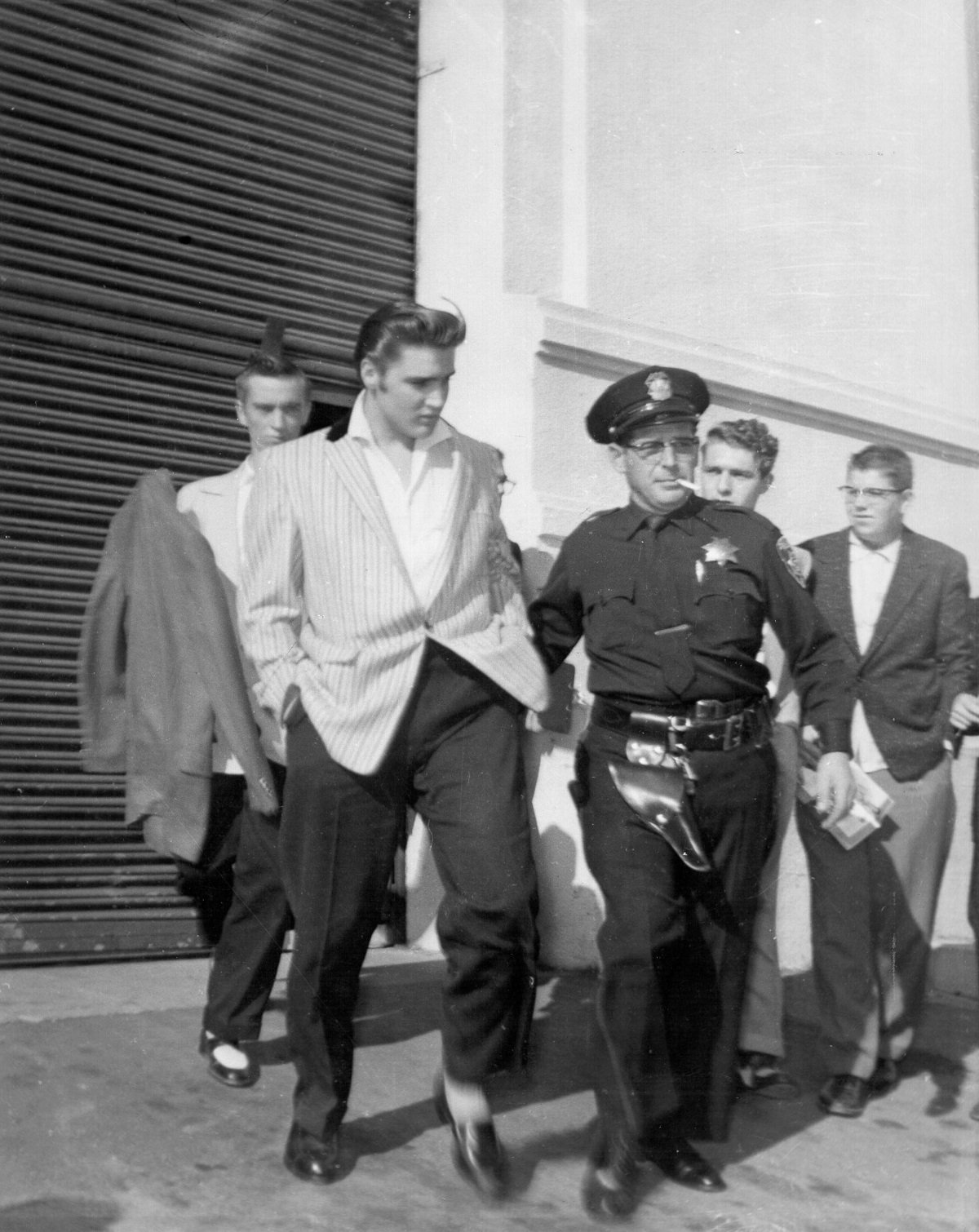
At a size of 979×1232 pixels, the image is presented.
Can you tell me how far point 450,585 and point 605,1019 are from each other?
1083mm

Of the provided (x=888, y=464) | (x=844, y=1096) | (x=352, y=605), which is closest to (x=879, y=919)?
(x=844, y=1096)

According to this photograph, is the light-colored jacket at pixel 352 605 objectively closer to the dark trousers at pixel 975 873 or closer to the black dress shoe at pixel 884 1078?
the dark trousers at pixel 975 873

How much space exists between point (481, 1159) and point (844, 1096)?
1421 millimetres

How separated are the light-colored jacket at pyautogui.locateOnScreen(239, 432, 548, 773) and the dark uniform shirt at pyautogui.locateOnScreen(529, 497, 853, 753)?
24 centimetres

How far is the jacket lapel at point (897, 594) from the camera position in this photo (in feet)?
14.9

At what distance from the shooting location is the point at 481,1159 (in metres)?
3.25

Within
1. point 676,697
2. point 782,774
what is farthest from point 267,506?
point 782,774

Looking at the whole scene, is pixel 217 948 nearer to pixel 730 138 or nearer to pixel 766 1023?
pixel 766 1023

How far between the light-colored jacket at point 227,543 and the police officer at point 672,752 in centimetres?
89

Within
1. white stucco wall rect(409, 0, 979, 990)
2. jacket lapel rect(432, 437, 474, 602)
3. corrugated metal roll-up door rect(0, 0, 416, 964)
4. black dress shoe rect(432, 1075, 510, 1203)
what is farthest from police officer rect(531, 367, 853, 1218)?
corrugated metal roll-up door rect(0, 0, 416, 964)

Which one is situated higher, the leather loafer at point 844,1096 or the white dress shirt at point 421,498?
the white dress shirt at point 421,498

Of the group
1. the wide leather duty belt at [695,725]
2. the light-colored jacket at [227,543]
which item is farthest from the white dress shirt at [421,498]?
the light-colored jacket at [227,543]

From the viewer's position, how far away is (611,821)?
3535 mm

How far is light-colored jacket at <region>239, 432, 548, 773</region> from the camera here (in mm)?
3395
